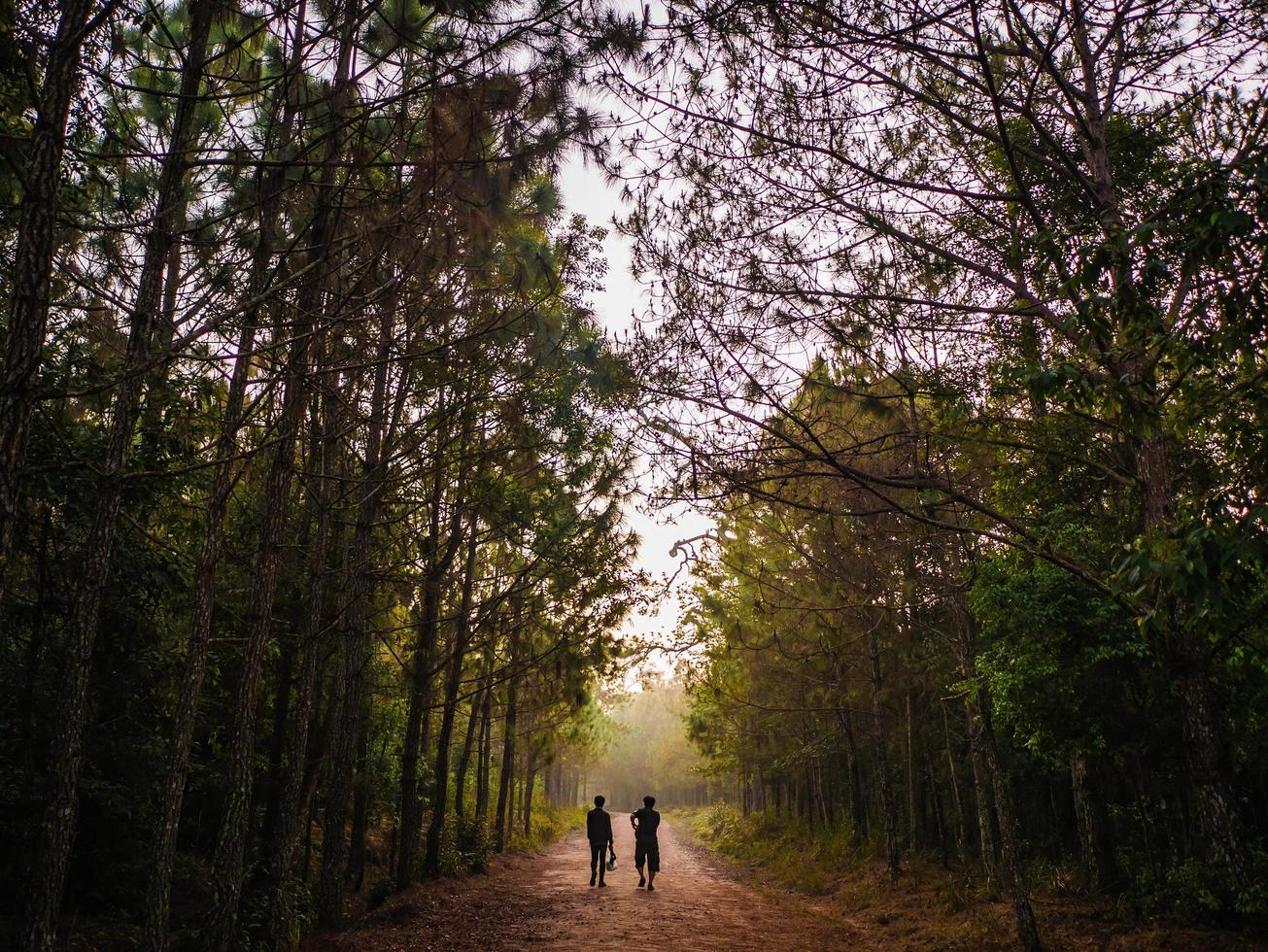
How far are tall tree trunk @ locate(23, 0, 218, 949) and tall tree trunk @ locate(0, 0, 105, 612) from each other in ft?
2.30

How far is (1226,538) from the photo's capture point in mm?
2932

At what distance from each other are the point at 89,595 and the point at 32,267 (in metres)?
2.87

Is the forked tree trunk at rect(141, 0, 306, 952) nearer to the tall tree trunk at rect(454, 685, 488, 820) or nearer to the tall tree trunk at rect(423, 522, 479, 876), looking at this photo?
the tall tree trunk at rect(423, 522, 479, 876)

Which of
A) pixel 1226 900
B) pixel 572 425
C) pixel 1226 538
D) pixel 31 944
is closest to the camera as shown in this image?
pixel 1226 538

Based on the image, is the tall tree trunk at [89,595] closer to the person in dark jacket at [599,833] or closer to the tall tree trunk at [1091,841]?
the person in dark jacket at [599,833]

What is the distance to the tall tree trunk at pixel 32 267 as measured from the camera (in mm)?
3188

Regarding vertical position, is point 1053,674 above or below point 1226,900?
above

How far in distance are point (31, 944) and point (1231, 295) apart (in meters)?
7.88

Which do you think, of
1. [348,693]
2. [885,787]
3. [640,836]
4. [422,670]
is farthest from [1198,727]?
[422,670]

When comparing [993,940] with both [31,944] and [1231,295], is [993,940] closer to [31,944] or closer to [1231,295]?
[1231,295]

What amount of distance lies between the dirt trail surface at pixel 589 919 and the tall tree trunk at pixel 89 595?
4058 mm

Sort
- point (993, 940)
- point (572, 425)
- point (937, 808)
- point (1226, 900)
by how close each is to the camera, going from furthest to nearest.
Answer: point (937, 808), point (572, 425), point (993, 940), point (1226, 900)

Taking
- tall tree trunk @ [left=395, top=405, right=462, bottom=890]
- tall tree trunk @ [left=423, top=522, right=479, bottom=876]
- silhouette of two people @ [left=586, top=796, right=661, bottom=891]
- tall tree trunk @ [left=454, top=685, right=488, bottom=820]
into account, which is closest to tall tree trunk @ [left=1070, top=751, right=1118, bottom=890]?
silhouette of two people @ [left=586, top=796, right=661, bottom=891]

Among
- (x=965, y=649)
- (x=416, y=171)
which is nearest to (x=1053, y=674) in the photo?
(x=965, y=649)
